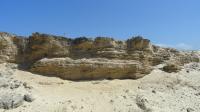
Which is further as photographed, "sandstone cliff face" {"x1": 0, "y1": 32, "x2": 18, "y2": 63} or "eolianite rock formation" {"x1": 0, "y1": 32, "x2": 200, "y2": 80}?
"eolianite rock formation" {"x1": 0, "y1": 32, "x2": 200, "y2": 80}

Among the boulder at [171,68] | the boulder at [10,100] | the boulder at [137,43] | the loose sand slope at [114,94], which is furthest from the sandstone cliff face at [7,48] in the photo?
the boulder at [171,68]

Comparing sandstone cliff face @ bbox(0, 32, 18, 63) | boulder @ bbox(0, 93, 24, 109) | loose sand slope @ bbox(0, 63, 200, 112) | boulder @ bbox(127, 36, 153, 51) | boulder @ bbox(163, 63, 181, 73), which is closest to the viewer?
boulder @ bbox(0, 93, 24, 109)

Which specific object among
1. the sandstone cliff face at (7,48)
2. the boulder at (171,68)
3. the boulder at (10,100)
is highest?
the sandstone cliff face at (7,48)

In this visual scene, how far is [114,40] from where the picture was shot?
2747 cm

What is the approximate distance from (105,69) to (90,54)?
163 centimetres

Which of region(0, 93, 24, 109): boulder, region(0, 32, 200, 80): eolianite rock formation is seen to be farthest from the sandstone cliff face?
region(0, 93, 24, 109): boulder

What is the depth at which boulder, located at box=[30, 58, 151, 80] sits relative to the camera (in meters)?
25.0

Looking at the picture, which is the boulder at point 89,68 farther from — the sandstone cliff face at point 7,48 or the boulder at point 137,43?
the sandstone cliff face at point 7,48

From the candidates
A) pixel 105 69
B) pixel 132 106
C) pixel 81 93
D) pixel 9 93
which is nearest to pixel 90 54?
pixel 105 69

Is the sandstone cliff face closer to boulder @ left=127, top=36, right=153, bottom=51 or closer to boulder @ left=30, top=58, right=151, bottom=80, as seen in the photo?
boulder @ left=30, top=58, right=151, bottom=80

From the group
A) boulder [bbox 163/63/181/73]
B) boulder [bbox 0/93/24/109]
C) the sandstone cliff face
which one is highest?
the sandstone cliff face

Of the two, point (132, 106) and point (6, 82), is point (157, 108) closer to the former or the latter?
point (132, 106)

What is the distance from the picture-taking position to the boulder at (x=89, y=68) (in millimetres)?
24953

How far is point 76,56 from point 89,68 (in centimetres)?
142
